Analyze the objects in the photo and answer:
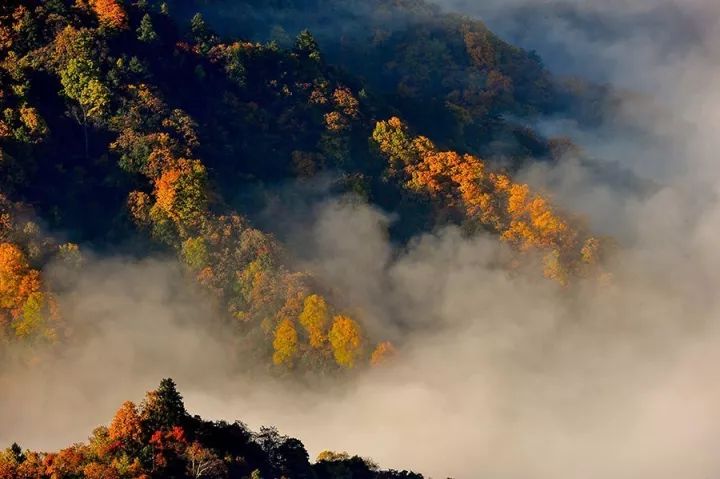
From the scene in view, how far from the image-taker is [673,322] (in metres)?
166

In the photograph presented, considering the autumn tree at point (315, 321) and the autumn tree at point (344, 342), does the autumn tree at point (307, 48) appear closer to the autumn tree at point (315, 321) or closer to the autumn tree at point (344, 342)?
the autumn tree at point (315, 321)

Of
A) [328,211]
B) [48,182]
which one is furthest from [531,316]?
[48,182]

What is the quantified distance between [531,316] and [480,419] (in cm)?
2602

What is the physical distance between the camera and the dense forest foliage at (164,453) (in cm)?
8406

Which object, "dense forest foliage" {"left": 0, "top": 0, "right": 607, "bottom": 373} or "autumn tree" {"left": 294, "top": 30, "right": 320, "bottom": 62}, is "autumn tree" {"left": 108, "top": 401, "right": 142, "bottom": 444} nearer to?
"dense forest foliage" {"left": 0, "top": 0, "right": 607, "bottom": 373}

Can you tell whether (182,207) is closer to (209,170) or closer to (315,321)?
(209,170)

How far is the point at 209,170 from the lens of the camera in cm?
14075

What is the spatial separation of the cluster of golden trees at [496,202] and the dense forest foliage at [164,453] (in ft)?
217

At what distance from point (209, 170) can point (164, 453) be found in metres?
58.5

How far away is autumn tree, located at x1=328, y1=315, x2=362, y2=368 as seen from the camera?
128 meters

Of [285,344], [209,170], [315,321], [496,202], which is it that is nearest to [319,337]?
[315,321]

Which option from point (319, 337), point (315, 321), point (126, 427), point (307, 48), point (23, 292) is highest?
point (307, 48)

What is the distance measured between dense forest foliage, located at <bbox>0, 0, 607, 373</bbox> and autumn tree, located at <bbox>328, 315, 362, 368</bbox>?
158 mm

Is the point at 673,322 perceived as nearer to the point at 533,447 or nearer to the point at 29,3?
the point at 533,447
